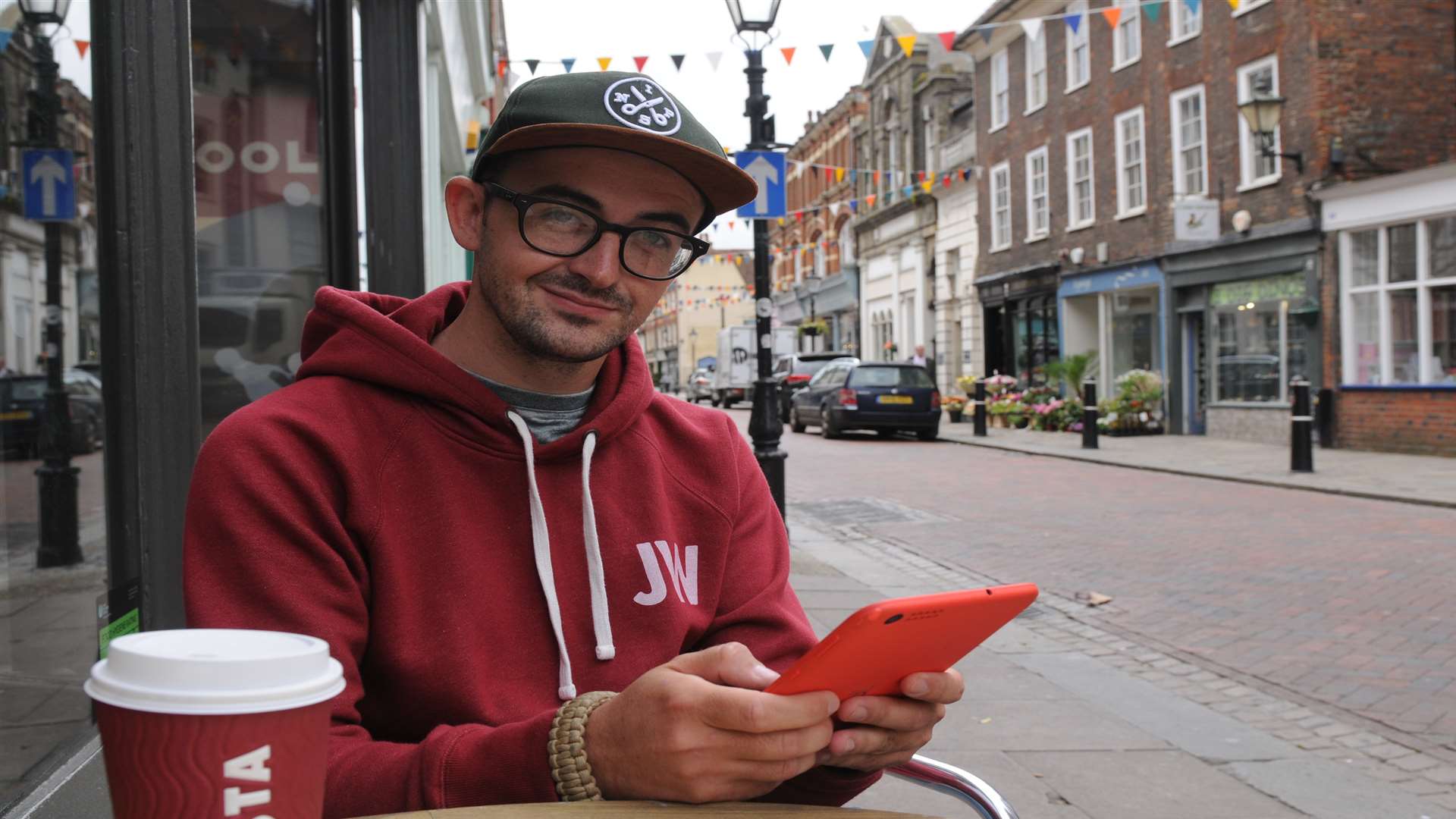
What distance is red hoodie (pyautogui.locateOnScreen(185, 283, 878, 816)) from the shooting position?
1.39 metres

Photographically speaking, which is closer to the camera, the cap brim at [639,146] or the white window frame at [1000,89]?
the cap brim at [639,146]

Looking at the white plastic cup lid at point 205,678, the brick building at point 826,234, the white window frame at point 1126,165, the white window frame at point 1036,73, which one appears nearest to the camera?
the white plastic cup lid at point 205,678

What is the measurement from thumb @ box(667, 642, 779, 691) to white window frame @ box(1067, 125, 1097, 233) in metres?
23.9

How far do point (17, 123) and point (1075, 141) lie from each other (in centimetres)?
2426

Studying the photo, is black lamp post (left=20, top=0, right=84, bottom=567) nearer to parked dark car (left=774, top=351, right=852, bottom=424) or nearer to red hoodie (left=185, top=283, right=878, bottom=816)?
red hoodie (left=185, top=283, right=878, bottom=816)

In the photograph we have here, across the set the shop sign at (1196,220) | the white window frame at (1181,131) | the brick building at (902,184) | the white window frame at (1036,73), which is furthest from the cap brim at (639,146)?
the brick building at (902,184)

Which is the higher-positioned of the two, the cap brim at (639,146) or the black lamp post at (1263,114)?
the black lamp post at (1263,114)

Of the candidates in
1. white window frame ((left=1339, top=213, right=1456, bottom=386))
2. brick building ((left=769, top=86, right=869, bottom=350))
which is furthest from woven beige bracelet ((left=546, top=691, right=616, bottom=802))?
brick building ((left=769, top=86, right=869, bottom=350))

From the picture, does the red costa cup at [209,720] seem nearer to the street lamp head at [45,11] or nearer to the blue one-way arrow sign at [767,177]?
the street lamp head at [45,11]

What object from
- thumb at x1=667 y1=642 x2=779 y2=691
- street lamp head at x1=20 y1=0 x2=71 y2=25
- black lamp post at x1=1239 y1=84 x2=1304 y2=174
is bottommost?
thumb at x1=667 y1=642 x2=779 y2=691

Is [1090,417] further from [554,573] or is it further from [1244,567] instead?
[554,573]

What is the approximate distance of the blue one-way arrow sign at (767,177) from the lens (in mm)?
8648

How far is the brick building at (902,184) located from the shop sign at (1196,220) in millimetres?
10614

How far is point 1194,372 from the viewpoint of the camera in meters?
20.7
